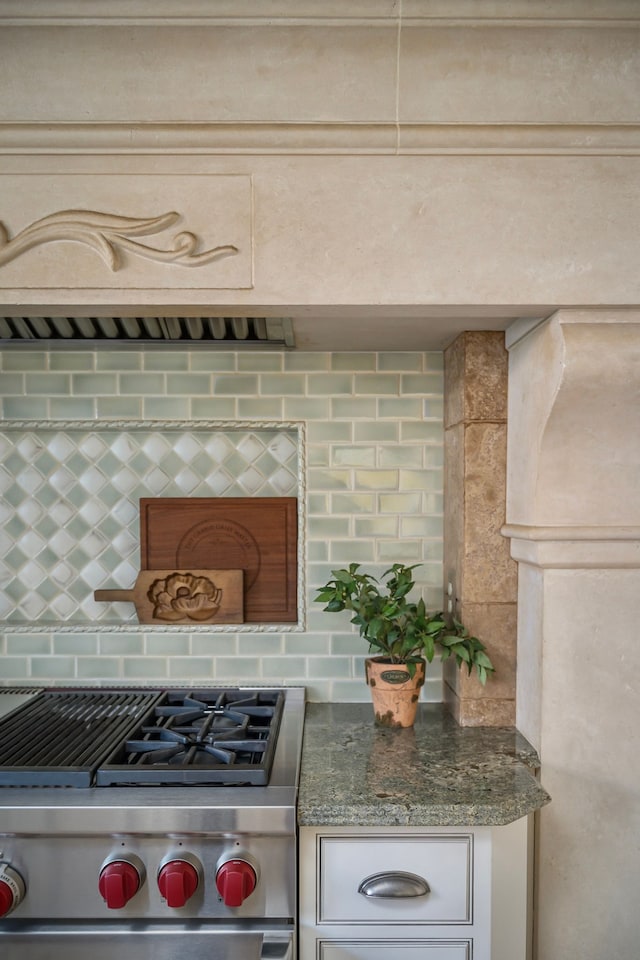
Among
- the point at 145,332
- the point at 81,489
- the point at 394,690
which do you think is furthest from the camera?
the point at 81,489

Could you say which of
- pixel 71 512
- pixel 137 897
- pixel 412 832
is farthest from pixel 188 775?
pixel 71 512

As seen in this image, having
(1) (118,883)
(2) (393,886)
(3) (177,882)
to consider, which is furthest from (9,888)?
(2) (393,886)

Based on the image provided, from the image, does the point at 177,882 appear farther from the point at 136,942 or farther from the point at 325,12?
the point at 325,12

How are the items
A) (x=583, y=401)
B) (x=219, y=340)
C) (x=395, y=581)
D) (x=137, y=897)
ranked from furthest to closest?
(x=219, y=340)
(x=395, y=581)
(x=583, y=401)
(x=137, y=897)

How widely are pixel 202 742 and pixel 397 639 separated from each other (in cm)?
54

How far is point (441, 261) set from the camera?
143 centimetres

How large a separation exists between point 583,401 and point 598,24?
2.46 ft

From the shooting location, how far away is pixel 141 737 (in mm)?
1632

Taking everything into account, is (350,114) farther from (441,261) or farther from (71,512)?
(71,512)

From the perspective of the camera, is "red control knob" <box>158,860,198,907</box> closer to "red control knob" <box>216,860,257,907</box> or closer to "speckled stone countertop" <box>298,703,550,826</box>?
"red control knob" <box>216,860,257,907</box>

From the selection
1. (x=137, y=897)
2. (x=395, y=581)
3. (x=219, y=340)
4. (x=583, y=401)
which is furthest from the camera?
(x=219, y=340)

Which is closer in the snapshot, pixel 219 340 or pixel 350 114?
pixel 350 114

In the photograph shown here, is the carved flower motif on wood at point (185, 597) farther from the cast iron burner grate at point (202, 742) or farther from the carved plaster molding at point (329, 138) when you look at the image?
the carved plaster molding at point (329, 138)

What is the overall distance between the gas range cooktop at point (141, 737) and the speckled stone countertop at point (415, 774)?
0.12 meters
